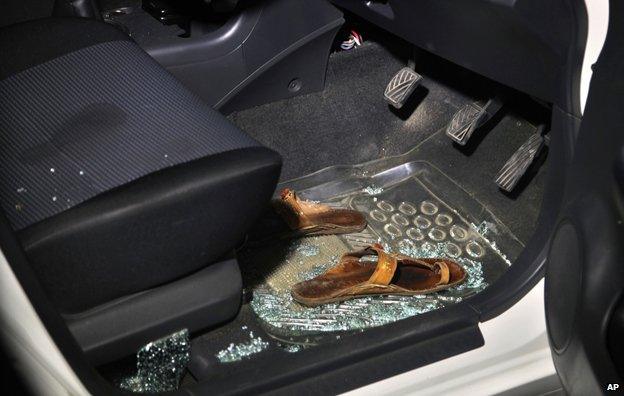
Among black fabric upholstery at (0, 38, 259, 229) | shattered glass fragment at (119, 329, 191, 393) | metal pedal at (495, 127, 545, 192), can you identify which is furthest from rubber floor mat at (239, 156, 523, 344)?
black fabric upholstery at (0, 38, 259, 229)

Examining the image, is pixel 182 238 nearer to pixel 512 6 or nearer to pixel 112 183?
pixel 112 183

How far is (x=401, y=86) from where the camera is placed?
188 centimetres

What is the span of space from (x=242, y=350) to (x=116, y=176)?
1.80 ft

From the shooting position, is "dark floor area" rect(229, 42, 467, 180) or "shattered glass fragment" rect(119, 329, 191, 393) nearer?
"shattered glass fragment" rect(119, 329, 191, 393)

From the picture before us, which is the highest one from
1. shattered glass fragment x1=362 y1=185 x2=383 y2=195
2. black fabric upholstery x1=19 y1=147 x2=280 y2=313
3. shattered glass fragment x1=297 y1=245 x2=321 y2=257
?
black fabric upholstery x1=19 y1=147 x2=280 y2=313

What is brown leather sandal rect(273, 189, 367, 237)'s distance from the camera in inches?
68.8

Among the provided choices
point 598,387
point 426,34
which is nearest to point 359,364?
point 598,387

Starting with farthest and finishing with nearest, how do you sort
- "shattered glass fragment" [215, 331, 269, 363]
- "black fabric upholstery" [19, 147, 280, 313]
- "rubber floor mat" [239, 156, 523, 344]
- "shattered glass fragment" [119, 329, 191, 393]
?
"rubber floor mat" [239, 156, 523, 344] → "shattered glass fragment" [215, 331, 269, 363] → "shattered glass fragment" [119, 329, 191, 393] → "black fabric upholstery" [19, 147, 280, 313]

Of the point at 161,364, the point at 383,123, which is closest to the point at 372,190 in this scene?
the point at 383,123

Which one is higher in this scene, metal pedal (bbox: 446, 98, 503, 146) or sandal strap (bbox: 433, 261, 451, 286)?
metal pedal (bbox: 446, 98, 503, 146)

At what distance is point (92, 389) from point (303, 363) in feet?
1.04

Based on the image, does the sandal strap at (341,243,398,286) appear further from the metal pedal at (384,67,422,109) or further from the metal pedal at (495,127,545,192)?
the metal pedal at (384,67,422,109)

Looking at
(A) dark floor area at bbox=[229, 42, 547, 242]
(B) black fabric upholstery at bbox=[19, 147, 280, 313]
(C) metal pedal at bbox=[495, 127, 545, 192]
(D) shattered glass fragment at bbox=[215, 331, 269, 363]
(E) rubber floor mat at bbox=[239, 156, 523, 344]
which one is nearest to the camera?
(B) black fabric upholstery at bbox=[19, 147, 280, 313]

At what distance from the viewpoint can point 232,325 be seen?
1.52 meters
